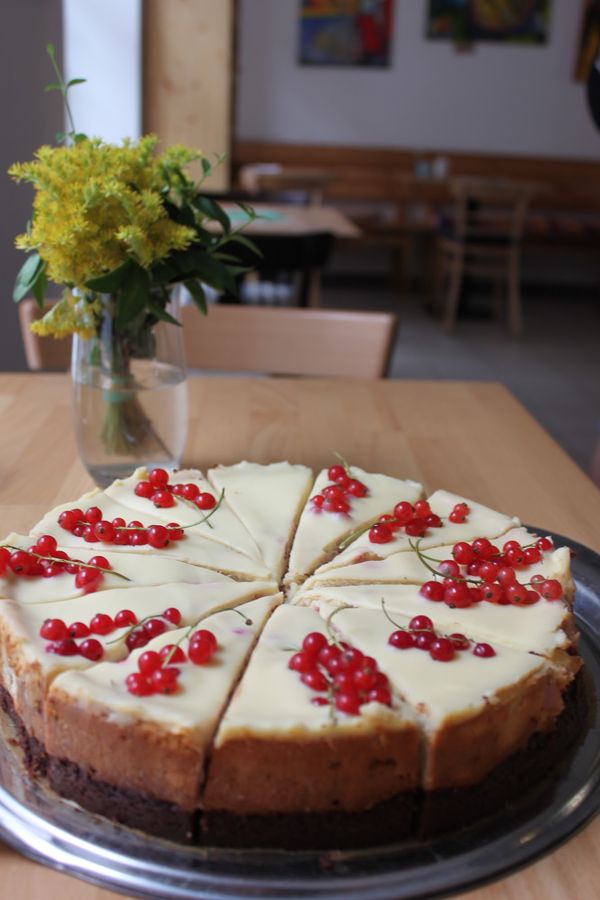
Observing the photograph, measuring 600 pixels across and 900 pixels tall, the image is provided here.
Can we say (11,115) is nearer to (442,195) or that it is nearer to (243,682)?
(243,682)

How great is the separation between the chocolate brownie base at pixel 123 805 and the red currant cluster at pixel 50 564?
159mm

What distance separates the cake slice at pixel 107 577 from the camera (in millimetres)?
736

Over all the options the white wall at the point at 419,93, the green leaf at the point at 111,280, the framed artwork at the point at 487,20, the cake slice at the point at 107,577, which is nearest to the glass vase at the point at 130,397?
the green leaf at the point at 111,280

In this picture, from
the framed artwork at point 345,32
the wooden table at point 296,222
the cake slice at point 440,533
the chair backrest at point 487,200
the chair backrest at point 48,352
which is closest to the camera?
the cake slice at point 440,533

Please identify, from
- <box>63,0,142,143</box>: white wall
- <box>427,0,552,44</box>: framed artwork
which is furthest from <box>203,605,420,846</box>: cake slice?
<box>427,0,552,44</box>: framed artwork

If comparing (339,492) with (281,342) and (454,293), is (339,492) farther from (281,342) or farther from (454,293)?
(454,293)

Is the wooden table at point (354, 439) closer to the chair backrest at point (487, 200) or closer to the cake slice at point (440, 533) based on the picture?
the cake slice at point (440, 533)

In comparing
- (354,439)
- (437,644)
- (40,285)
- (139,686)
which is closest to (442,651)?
(437,644)

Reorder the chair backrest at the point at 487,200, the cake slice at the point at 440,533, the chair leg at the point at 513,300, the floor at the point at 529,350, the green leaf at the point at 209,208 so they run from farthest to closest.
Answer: the chair leg at the point at 513,300 < the chair backrest at the point at 487,200 < the floor at the point at 529,350 < the green leaf at the point at 209,208 < the cake slice at the point at 440,533

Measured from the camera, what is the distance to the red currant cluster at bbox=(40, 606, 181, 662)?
2.14 feet

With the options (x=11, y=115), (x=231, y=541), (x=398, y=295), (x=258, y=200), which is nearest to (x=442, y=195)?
(x=398, y=295)

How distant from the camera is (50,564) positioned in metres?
0.77

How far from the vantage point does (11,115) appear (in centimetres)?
304

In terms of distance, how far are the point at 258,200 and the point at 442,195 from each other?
10.1 feet
